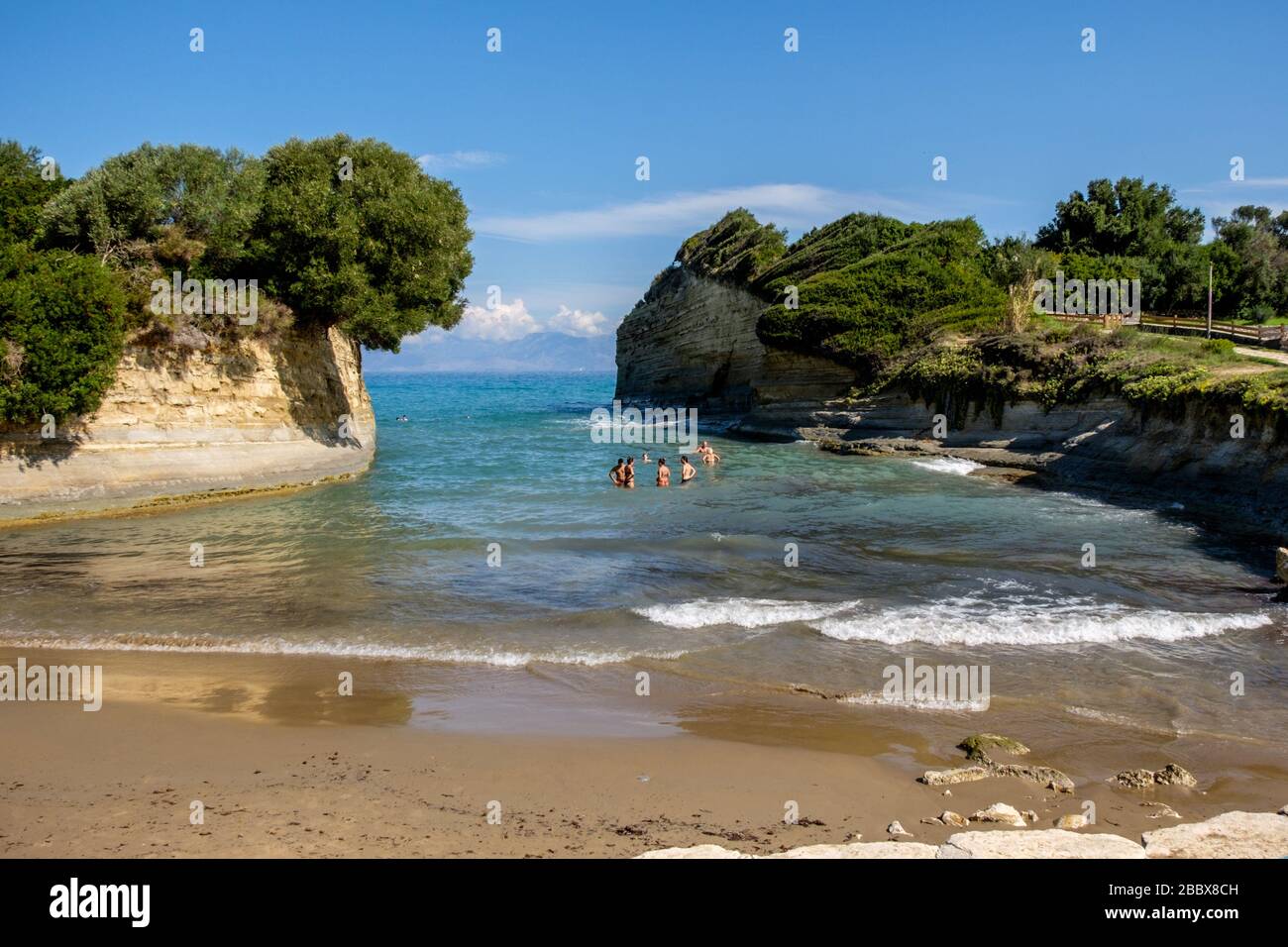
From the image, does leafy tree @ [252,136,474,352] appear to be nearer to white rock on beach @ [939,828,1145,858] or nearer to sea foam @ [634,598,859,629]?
sea foam @ [634,598,859,629]

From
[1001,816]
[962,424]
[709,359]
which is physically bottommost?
[1001,816]

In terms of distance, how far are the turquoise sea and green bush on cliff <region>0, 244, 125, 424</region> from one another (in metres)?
3.04

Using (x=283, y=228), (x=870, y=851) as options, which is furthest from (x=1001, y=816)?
(x=283, y=228)

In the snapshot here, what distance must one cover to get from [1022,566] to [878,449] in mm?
19343

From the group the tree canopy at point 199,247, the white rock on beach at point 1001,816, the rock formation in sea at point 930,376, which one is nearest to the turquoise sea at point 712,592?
the rock formation in sea at point 930,376

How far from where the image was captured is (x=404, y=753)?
7.76 m

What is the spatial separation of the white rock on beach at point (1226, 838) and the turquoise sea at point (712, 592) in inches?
106

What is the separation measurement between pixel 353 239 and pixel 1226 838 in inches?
996

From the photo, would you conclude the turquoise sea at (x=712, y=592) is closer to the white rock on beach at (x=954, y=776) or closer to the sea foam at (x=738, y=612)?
the sea foam at (x=738, y=612)

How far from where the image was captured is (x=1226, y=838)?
5.62 metres

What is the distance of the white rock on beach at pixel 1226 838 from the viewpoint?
5.37 metres

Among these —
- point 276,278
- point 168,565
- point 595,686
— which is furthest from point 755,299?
point 595,686

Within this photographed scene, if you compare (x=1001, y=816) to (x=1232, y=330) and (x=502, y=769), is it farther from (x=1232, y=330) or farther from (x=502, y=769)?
(x=1232, y=330)

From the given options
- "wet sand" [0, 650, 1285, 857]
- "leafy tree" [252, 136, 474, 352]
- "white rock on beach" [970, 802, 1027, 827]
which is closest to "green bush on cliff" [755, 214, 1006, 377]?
"leafy tree" [252, 136, 474, 352]
